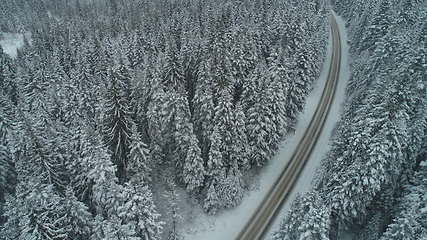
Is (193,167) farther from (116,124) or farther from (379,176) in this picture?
(379,176)

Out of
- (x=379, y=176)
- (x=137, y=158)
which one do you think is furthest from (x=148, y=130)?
(x=379, y=176)

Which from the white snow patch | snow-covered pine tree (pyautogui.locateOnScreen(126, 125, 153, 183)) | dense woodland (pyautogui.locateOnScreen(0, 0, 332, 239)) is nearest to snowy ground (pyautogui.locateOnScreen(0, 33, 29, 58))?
dense woodland (pyautogui.locateOnScreen(0, 0, 332, 239))

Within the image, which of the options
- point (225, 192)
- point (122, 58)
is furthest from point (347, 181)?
point (122, 58)

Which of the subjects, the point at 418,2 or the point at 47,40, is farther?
the point at 47,40

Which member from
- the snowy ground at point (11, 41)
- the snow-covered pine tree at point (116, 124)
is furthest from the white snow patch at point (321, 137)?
A: the snowy ground at point (11, 41)

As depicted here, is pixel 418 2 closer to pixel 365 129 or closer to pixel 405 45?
pixel 405 45

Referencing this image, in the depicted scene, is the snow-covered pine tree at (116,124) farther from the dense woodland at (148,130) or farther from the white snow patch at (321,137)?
the white snow patch at (321,137)
